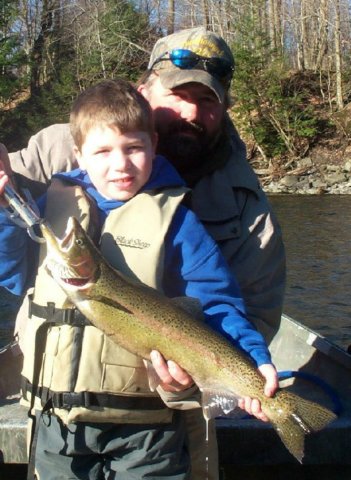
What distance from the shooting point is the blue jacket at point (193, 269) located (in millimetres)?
2686

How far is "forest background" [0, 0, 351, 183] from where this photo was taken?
28156 mm

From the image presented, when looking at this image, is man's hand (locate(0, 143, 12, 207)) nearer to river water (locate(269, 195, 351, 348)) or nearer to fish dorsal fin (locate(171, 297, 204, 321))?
fish dorsal fin (locate(171, 297, 204, 321))

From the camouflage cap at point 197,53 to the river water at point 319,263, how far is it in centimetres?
578

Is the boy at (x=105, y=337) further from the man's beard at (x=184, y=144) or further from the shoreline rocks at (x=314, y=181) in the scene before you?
the shoreline rocks at (x=314, y=181)

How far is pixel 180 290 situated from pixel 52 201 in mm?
706

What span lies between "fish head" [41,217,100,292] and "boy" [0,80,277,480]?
0.30 m

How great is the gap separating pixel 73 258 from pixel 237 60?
28.4 m

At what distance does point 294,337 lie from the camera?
6.39m

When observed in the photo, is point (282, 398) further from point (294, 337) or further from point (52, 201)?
point (294, 337)

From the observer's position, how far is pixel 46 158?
140 inches

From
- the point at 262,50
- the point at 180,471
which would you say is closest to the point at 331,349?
the point at 180,471

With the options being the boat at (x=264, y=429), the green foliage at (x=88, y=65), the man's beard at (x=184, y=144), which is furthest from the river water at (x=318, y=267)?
the green foliage at (x=88, y=65)

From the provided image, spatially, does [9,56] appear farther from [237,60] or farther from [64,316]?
[64,316]

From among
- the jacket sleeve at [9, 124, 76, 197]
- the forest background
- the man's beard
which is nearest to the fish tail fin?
the man's beard
